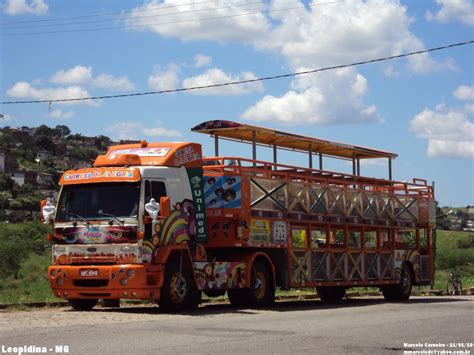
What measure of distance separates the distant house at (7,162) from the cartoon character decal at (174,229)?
9093 cm

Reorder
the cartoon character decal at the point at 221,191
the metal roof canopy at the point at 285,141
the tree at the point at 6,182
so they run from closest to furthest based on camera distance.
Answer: the cartoon character decal at the point at 221,191 < the metal roof canopy at the point at 285,141 < the tree at the point at 6,182

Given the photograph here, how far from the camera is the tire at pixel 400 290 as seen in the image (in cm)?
2575

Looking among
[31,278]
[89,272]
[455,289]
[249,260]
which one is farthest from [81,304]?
[31,278]

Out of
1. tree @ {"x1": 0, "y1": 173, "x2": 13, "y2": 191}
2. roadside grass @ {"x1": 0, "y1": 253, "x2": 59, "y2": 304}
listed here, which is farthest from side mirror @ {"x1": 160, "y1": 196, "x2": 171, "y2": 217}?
tree @ {"x1": 0, "y1": 173, "x2": 13, "y2": 191}

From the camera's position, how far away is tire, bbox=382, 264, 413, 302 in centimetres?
2575

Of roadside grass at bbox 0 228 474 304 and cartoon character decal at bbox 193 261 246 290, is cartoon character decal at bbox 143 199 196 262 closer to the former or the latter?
cartoon character decal at bbox 193 261 246 290

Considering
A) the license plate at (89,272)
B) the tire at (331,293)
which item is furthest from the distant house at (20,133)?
the license plate at (89,272)

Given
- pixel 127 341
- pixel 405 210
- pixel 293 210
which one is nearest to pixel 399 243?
pixel 405 210

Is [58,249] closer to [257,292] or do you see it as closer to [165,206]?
[165,206]

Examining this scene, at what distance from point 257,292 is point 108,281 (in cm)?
421

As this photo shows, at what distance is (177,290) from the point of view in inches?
701

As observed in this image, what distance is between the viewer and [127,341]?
11844 mm

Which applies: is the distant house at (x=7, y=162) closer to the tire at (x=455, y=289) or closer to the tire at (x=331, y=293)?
the tire at (x=455, y=289)

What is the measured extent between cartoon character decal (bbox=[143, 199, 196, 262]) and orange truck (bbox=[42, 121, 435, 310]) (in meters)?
0.02
